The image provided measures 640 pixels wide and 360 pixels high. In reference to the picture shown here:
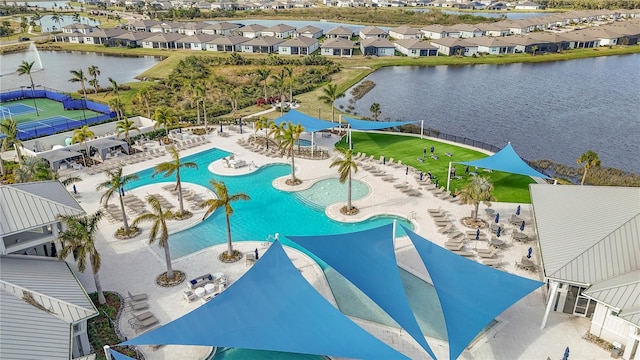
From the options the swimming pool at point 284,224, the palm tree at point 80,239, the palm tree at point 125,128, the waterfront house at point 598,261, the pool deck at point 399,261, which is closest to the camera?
the waterfront house at point 598,261

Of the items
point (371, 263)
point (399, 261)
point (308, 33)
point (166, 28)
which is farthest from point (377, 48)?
point (371, 263)

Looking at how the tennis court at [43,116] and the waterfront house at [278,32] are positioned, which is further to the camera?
the waterfront house at [278,32]

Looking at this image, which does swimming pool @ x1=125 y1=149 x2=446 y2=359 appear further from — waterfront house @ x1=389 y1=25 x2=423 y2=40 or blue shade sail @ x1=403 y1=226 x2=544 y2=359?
waterfront house @ x1=389 y1=25 x2=423 y2=40

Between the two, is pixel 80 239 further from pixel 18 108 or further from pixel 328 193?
pixel 18 108

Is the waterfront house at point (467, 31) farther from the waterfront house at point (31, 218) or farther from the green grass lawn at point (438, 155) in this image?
the waterfront house at point (31, 218)

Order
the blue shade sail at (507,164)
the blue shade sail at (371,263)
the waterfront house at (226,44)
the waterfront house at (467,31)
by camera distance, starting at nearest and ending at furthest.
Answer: the blue shade sail at (371,263), the blue shade sail at (507,164), the waterfront house at (226,44), the waterfront house at (467,31)

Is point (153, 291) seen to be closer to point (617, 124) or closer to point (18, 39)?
point (617, 124)

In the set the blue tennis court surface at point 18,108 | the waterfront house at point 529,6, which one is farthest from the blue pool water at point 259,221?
the waterfront house at point 529,6
